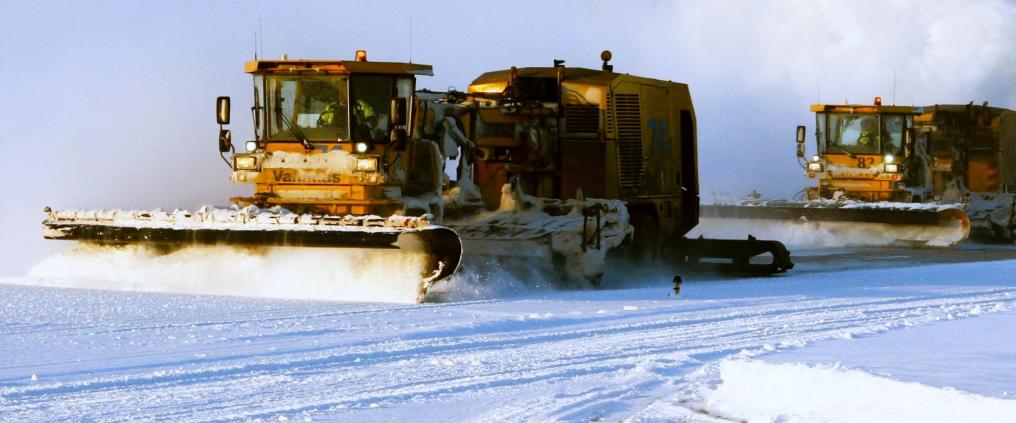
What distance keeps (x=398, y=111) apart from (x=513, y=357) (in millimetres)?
5572

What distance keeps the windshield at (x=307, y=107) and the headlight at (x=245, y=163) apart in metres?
0.32

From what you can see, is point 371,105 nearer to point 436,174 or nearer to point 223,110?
point 436,174

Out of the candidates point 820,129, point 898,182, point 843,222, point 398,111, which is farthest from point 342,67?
point 898,182

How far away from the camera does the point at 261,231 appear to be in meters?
14.7

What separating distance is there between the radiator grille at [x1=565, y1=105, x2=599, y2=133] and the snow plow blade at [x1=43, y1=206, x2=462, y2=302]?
5378 mm

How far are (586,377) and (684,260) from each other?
39.3 ft

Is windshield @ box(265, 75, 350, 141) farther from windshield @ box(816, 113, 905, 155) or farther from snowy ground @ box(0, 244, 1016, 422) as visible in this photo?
windshield @ box(816, 113, 905, 155)

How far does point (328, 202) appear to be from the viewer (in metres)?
16.0

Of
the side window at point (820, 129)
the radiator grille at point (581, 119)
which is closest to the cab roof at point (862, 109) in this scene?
the side window at point (820, 129)

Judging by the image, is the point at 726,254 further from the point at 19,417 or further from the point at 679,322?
the point at 19,417

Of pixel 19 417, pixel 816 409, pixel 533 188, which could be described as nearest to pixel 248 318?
pixel 19 417

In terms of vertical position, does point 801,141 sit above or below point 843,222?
above

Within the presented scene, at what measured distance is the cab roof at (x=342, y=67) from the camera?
15891 millimetres

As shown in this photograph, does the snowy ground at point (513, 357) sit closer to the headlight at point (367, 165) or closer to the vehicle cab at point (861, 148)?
the headlight at point (367, 165)
